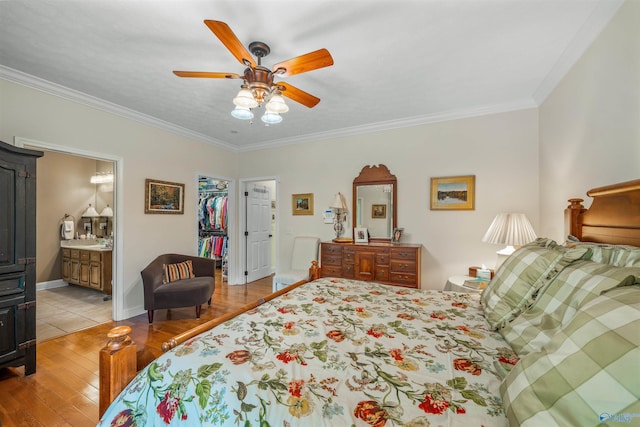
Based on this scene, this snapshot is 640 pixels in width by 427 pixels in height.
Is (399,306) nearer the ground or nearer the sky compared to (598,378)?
nearer the ground

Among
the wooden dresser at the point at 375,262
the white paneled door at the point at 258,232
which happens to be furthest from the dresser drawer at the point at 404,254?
the white paneled door at the point at 258,232

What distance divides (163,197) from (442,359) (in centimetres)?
403

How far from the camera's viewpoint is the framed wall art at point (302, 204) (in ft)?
14.4

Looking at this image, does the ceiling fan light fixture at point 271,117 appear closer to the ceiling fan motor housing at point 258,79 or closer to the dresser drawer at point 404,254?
the ceiling fan motor housing at point 258,79

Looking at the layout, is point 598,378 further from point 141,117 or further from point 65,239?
point 65,239

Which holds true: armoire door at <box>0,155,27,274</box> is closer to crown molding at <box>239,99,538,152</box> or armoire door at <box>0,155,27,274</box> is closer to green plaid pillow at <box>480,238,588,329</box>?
crown molding at <box>239,99,538,152</box>

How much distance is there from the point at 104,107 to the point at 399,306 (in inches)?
156

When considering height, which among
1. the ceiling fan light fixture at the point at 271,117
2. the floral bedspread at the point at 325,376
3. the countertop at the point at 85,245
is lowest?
the floral bedspread at the point at 325,376

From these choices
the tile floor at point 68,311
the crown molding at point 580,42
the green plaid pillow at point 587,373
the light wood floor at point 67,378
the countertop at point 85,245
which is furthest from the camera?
the countertop at point 85,245

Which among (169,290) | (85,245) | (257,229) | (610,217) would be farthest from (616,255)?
(85,245)

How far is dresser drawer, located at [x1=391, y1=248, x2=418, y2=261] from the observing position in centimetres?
324

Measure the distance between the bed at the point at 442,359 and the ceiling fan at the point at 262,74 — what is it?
1.50 metres

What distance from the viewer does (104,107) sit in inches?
123

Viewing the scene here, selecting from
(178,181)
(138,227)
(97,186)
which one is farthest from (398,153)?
(97,186)
